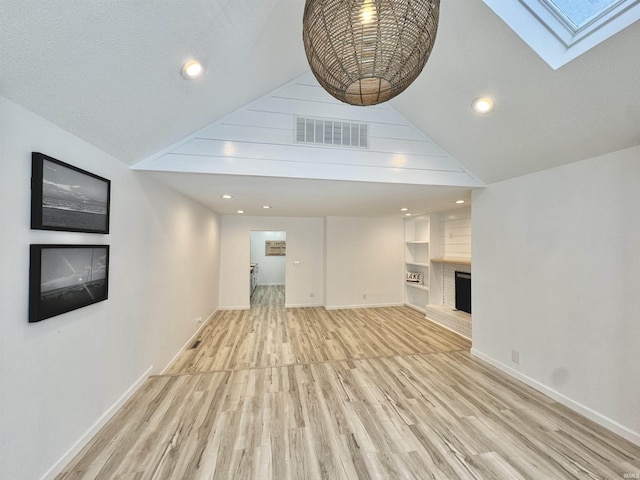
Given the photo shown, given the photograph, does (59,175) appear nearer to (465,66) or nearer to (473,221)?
(465,66)

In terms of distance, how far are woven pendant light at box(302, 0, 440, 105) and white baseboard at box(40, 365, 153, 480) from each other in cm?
254

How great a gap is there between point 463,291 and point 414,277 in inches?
58.5

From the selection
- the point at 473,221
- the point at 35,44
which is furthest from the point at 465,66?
the point at 35,44

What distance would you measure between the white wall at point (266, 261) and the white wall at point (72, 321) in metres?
6.32

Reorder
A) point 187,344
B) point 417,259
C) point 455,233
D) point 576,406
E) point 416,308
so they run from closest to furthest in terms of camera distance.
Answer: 1. point 576,406
2. point 187,344
3. point 455,233
4. point 416,308
5. point 417,259

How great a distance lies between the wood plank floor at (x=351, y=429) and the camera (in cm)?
160

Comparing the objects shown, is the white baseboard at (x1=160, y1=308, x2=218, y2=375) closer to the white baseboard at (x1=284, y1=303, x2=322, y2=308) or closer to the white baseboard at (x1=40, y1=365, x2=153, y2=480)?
the white baseboard at (x1=40, y1=365, x2=153, y2=480)

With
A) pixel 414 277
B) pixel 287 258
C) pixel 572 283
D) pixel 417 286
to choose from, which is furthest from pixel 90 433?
pixel 414 277

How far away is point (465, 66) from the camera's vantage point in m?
1.90

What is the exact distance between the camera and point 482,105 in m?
2.11

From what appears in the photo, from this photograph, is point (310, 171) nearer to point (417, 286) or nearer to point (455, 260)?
point (455, 260)

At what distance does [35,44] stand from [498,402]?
3.88 metres

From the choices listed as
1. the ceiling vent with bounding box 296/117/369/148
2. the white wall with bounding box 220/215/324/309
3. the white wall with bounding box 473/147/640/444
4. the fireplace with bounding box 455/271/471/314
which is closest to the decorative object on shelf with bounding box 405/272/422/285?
the fireplace with bounding box 455/271/471/314

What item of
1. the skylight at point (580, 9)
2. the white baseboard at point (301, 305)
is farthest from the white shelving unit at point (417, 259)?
the skylight at point (580, 9)
